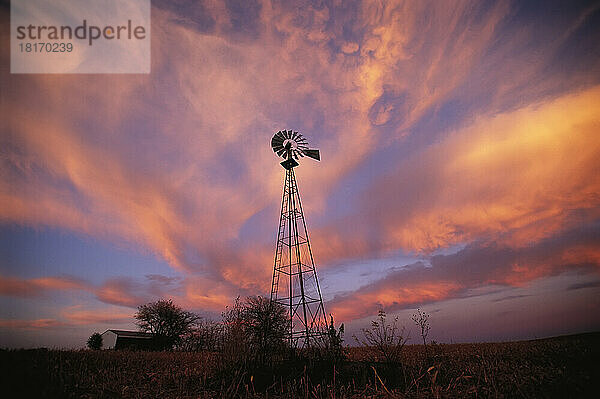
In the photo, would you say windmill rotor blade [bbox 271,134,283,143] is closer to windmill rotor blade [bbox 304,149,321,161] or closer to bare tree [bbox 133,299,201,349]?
windmill rotor blade [bbox 304,149,321,161]

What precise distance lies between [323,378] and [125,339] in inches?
1984

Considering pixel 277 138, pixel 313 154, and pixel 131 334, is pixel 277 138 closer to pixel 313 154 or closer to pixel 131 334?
pixel 313 154

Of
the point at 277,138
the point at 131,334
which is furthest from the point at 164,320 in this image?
the point at 277,138

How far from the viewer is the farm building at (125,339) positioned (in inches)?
1987

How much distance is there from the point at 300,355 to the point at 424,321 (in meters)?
5.72

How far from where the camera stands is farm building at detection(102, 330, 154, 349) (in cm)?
5047

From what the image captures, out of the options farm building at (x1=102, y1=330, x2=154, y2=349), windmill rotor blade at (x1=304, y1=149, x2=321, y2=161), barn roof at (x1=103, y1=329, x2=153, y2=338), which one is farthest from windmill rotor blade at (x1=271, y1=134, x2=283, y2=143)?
barn roof at (x1=103, y1=329, x2=153, y2=338)

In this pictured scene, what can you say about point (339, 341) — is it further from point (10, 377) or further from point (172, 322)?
point (172, 322)

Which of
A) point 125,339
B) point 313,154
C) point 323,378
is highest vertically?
point 313,154

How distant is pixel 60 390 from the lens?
7.15m

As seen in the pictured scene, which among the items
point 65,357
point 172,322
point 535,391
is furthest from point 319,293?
point 172,322

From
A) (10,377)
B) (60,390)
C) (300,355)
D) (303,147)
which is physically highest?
(303,147)

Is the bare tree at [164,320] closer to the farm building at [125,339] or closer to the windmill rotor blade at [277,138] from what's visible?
the farm building at [125,339]

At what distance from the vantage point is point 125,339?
170 feet
